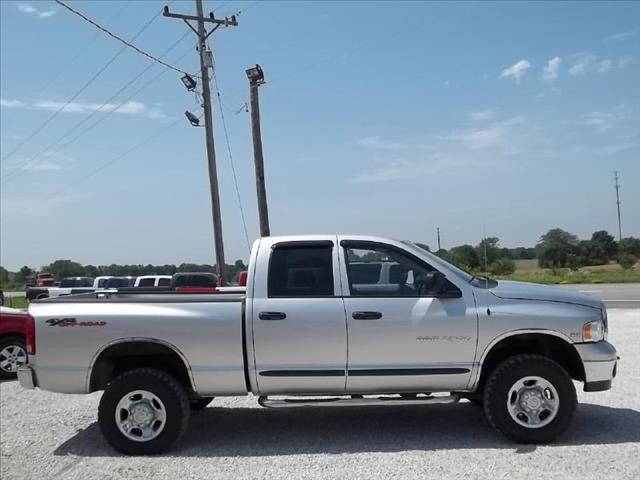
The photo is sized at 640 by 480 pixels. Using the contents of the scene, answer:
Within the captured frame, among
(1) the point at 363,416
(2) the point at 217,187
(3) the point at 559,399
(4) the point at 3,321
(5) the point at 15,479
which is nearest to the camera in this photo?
(5) the point at 15,479

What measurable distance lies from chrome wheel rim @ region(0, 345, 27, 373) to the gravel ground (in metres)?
3.18

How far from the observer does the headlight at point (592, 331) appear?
6.04 m

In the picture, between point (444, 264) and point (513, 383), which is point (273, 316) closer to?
point (444, 264)

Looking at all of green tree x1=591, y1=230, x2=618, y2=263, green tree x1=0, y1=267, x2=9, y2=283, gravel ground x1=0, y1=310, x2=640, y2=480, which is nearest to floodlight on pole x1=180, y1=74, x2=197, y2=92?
gravel ground x1=0, y1=310, x2=640, y2=480

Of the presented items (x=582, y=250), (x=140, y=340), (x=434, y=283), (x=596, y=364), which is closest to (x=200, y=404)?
(x=140, y=340)

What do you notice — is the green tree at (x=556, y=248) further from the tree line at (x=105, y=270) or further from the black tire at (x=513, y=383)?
the black tire at (x=513, y=383)

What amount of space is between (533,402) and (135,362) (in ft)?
12.2

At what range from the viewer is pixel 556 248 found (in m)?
60.2

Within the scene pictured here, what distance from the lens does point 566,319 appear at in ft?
19.7

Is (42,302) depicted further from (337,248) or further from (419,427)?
(419,427)

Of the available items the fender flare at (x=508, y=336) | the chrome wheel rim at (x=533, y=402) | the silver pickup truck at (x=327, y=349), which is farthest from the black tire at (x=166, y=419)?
the chrome wheel rim at (x=533, y=402)

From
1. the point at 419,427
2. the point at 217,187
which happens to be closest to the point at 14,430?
the point at 419,427

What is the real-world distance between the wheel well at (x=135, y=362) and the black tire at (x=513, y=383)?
9.14 feet

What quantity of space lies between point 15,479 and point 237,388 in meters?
1.96
